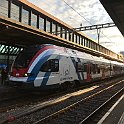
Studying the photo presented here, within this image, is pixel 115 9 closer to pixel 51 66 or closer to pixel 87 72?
pixel 51 66

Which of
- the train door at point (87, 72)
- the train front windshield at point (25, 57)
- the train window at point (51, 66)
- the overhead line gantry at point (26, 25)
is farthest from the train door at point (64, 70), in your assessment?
the train door at point (87, 72)

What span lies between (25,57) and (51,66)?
1637 mm

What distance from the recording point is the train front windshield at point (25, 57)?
16.4 metres

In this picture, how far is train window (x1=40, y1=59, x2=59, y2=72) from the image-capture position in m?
16.5

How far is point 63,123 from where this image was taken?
32.8 ft

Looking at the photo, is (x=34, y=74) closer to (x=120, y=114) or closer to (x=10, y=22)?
(x=10, y=22)

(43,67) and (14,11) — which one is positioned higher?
(14,11)

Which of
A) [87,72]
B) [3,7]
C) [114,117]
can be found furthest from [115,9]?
[3,7]

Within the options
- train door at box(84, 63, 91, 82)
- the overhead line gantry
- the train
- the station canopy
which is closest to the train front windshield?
the train

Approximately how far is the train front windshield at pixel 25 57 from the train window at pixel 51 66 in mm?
904

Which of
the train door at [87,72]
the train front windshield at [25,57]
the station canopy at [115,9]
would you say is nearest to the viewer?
the train front windshield at [25,57]

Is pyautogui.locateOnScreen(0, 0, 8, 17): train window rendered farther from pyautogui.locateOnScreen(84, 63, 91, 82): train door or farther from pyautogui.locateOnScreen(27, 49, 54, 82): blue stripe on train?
pyautogui.locateOnScreen(27, 49, 54, 82): blue stripe on train

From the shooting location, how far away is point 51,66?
17.1 m

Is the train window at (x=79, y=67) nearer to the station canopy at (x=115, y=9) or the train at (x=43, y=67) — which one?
the train at (x=43, y=67)
